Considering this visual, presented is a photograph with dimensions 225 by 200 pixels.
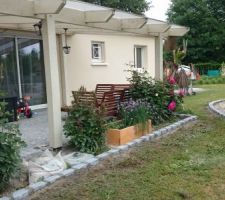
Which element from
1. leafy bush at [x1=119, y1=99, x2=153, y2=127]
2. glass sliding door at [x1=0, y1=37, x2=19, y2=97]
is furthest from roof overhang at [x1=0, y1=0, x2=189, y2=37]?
leafy bush at [x1=119, y1=99, x2=153, y2=127]

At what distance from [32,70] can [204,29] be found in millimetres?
24975

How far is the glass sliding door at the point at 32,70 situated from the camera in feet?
32.8

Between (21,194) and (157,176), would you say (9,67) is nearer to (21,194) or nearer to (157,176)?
(21,194)

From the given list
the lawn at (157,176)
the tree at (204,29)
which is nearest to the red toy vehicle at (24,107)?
the lawn at (157,176)

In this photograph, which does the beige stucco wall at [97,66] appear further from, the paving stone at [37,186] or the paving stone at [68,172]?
the paving stone at [37,186]

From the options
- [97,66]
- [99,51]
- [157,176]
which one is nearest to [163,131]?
[157,176]

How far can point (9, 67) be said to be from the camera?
958 centimetres

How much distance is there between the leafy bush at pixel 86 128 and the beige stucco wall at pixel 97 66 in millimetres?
5272

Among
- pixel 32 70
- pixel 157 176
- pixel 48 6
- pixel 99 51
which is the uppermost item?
pixel 48 6

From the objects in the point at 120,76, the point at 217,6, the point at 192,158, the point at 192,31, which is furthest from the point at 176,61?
the point at 217,6

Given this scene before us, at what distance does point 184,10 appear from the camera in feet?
109

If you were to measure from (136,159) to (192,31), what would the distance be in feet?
93.3

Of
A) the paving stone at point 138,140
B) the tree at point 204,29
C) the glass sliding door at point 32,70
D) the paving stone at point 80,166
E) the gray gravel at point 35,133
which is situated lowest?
the paving stone at point 80,166

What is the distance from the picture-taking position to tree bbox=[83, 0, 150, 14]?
2819 cm
